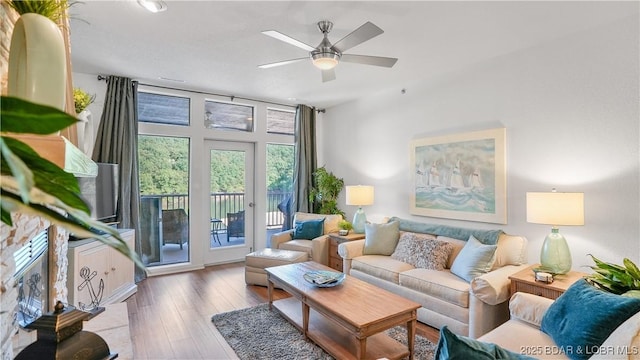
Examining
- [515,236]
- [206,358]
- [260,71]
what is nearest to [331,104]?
[260,71]

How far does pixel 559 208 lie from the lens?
8.01 ft

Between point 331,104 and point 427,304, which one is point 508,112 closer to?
point 427,304

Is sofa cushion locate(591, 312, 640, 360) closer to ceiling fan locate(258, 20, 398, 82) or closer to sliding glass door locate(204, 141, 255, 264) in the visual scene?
ceiling fan locate(258, 20, 398, 82)

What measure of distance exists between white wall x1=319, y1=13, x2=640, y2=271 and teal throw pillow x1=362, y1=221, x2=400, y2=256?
0.46 metres

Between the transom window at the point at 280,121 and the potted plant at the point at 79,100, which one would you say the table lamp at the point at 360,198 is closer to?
the transom window at the point at 280,121

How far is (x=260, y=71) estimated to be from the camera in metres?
3.75

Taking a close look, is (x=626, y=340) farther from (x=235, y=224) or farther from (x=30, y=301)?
(x=235, y=224)

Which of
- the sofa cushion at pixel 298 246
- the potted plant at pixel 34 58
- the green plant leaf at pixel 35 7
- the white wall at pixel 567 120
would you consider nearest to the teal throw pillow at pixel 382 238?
the white wall at pixel 567 120

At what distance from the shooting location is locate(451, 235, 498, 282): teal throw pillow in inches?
111

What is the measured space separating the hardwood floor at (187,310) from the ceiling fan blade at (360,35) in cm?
250

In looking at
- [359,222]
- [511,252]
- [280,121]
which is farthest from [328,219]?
[511,252]

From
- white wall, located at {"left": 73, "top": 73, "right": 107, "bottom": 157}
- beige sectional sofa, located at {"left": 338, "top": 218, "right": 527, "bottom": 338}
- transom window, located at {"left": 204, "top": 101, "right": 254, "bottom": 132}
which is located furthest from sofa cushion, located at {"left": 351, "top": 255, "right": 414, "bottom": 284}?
white wall, located at {"left": 73, "top": 73, "right": 107, "bottom": 157}

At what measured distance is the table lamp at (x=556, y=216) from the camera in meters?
2.42

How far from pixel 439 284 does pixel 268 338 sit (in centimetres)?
158
